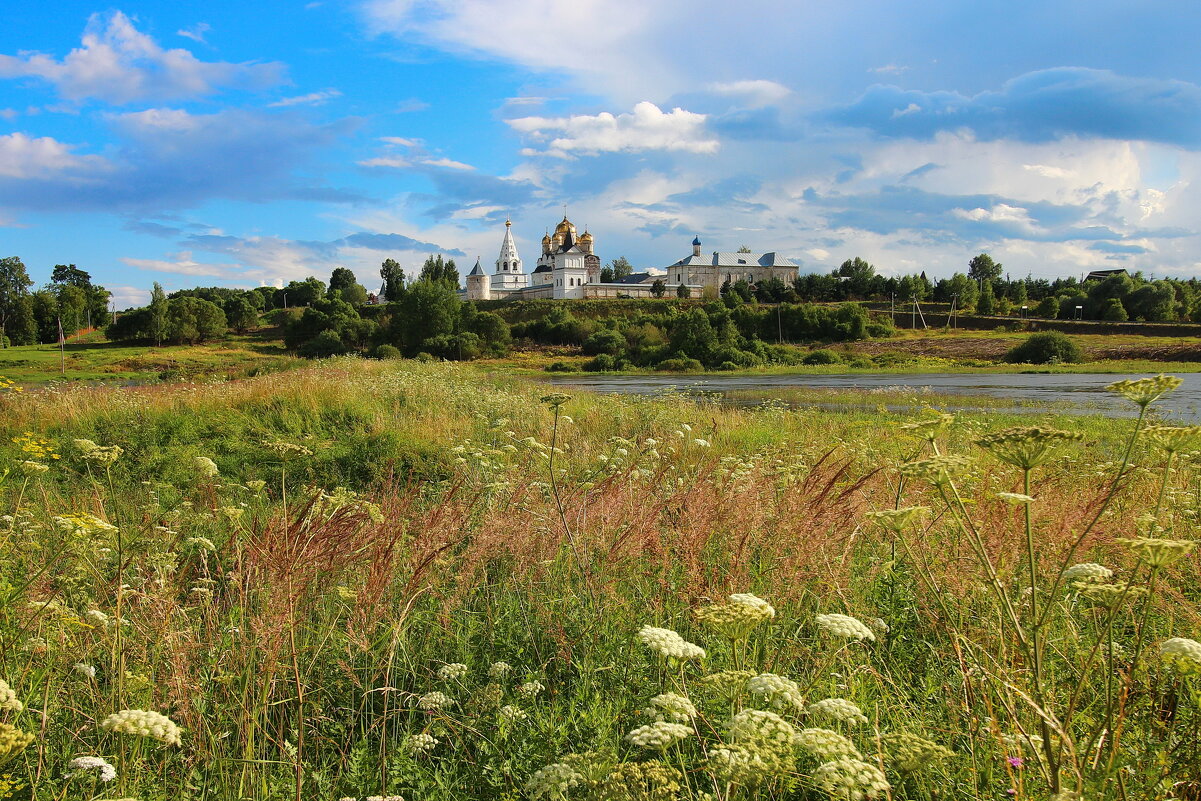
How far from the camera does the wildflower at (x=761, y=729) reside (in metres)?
1.56

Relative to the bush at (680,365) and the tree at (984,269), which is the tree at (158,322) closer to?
the bush at (680,365)

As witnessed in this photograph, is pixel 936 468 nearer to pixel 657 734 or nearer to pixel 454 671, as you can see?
pixel 657 734

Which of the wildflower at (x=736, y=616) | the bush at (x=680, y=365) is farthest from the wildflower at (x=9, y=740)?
the bush at (x=680, y=365)

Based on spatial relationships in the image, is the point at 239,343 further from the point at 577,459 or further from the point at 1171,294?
the point at 1171,294

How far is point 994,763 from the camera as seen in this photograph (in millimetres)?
2211

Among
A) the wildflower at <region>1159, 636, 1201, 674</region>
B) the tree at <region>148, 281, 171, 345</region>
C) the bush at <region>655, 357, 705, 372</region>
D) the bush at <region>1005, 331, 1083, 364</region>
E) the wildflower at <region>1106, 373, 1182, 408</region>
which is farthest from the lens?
the tree at <region>148, 281, 171, 345</region>

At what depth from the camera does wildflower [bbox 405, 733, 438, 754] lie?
2367 millimetres

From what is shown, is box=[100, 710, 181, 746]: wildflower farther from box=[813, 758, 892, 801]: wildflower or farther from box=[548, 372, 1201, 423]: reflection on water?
box=[548, 372, 1201, 423]: reflection on water

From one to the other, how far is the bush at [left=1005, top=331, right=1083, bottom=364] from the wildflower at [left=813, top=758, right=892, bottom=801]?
211 ft

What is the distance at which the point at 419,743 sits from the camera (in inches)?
93.1

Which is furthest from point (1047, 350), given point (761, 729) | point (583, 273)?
point (583, 273)

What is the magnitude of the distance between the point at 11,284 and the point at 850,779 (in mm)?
133799

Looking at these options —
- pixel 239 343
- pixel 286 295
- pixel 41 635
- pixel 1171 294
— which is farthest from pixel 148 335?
pixel 1171 294

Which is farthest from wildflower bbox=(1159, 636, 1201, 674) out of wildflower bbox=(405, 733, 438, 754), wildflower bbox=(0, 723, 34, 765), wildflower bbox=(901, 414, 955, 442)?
wildflower bbox=(0, 723, 34, 765)
